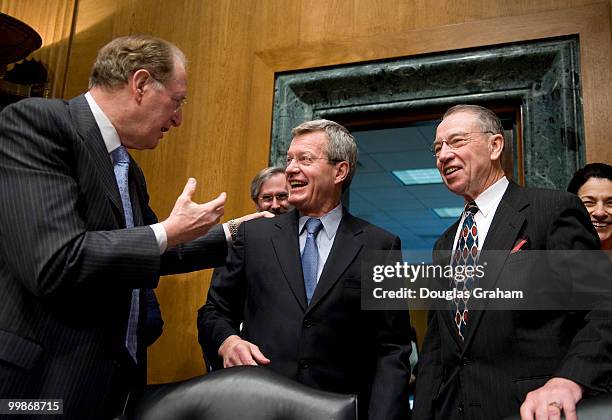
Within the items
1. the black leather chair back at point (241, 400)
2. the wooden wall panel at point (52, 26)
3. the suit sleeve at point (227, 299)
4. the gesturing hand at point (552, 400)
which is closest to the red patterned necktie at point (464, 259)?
the gesturing hand at point (552, 400)

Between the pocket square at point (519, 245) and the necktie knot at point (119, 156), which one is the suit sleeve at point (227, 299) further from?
the pocket square at point (519, 245)

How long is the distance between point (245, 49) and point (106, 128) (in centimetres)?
177

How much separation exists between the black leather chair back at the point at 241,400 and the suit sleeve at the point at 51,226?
292mm

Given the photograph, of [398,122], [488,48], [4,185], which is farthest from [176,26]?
[4,185]

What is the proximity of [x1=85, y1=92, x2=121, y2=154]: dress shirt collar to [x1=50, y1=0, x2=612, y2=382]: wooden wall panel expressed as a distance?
1.42 metres

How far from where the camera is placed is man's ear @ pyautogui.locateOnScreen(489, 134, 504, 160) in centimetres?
187

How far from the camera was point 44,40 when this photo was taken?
353 cm

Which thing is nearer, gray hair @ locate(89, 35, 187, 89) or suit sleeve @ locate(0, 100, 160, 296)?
suit sleeve @ locate(0, 100, 160, 296)

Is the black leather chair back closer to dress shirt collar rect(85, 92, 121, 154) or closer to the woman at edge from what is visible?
dress shirt collar rect(85, 92, 121, 154)

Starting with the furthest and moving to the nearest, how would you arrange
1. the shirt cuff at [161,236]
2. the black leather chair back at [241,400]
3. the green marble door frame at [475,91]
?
the green marble door frame at [475,91] → the shirt cuff at [161,236] → the black leather chair back at [241,400]

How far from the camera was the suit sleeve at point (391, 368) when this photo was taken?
1.71m

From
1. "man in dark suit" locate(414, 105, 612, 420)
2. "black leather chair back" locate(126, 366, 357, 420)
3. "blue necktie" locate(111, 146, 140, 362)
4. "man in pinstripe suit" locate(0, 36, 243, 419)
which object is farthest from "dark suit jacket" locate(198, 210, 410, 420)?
"black leather chair back" locate(126, 366, 357, 420)

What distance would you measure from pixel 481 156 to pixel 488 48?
0.96 m

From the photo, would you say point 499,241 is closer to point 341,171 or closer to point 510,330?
point 510,330
